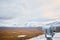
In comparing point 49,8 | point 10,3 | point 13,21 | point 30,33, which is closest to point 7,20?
point 13,21

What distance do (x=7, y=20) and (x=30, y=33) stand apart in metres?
0.43

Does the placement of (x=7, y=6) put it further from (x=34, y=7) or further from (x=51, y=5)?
(x=51, y=5)

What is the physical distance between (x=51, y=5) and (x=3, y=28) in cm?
87

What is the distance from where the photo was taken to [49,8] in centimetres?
220

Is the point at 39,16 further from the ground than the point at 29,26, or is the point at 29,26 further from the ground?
the point at 39,16

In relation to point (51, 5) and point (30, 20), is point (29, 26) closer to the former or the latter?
point (30, 20)

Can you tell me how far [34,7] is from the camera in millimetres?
2229

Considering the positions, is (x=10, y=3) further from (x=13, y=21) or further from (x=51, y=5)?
(x=51, y=5)

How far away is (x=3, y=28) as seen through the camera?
220 cm

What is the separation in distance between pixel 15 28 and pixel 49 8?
647mm

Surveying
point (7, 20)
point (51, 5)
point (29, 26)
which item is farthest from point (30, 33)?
point (51, 5)

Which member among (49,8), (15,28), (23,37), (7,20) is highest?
(49,8)

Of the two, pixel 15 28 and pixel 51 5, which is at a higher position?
pixel 51 5

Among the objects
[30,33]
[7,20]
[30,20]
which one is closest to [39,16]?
[30,20]
